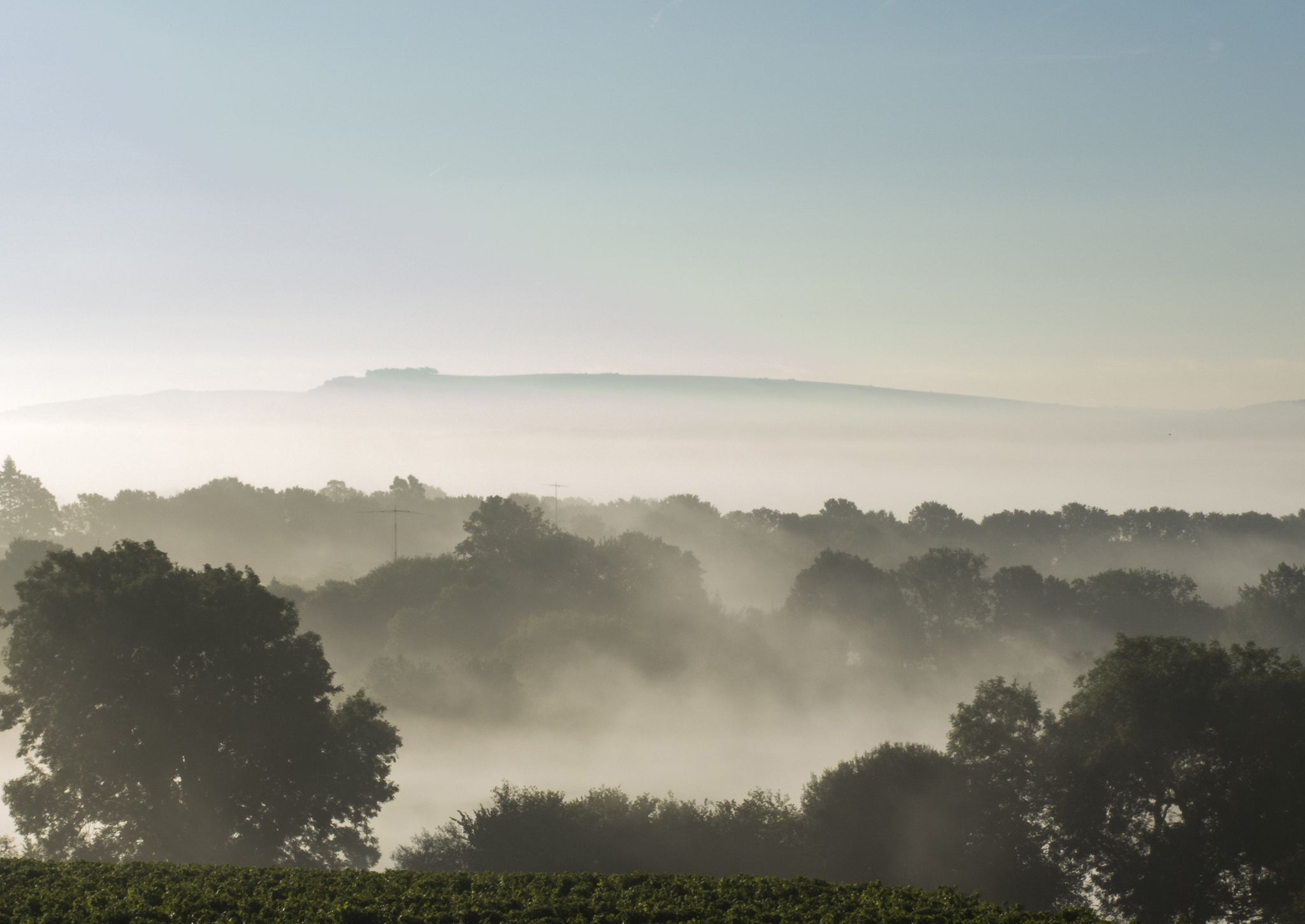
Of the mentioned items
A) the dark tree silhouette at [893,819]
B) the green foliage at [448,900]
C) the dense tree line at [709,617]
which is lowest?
the dense tree line at [709,617]

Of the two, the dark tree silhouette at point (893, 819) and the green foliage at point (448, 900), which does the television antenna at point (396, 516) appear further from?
the green foliage at point (448, 900)

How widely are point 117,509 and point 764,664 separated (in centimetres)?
9938

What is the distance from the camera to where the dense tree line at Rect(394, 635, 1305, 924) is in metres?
37.3

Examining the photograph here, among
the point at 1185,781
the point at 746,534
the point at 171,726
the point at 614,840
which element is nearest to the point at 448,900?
the point at 614,840

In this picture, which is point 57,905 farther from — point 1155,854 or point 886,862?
point 1155,854

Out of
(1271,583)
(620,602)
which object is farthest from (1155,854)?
(620,602)

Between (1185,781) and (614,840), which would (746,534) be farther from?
(1185,781)

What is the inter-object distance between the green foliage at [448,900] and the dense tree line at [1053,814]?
15005 mm

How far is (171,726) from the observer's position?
40.8 meters

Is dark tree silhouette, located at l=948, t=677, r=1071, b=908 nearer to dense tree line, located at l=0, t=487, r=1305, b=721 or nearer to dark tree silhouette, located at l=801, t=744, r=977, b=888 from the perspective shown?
dark tree silhouette, located at l=801, t=744, r=977, b=888

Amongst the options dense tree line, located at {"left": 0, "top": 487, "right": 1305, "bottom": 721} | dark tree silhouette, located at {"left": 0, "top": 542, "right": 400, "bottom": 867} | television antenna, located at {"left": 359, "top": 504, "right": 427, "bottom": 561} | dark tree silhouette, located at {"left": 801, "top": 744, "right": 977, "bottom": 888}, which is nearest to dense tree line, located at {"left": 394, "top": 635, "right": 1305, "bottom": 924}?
dark tree silhouette, located at {"left": 801, "top": 744, "right": 977, "bottom": 888}

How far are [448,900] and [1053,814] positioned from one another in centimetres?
2631

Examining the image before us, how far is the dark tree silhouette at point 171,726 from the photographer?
39781 mm

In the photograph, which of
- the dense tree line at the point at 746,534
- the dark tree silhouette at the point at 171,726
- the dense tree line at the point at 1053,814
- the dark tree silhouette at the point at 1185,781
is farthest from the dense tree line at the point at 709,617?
the dark tree silhouette at the point at 1185,781
